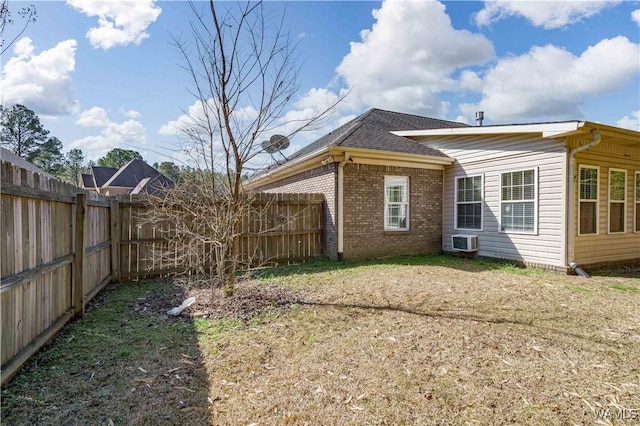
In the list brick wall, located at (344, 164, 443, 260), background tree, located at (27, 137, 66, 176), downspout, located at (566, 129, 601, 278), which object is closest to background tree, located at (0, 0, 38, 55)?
brick wall, located at (344, 164, 443, 260)

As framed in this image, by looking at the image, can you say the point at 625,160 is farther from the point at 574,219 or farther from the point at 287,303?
the point at 287,303

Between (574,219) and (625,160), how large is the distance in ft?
9.12

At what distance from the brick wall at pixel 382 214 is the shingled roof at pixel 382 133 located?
62 centimetres

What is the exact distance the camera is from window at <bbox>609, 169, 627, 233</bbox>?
8.21m

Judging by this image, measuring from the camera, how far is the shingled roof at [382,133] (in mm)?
9156

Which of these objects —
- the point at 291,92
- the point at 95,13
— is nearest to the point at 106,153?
the point at 95,13

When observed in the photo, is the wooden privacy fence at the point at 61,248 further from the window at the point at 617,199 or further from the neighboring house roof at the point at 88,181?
the neighboring house roof at the point at 88,181

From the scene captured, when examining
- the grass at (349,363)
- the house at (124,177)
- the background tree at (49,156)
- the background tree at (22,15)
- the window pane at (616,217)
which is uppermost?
the background tree at (49,156)

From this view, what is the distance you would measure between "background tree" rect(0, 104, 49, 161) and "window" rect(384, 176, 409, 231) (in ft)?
110

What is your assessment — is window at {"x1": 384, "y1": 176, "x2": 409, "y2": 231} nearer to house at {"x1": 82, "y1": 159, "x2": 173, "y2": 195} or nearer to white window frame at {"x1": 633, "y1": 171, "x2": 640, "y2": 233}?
white window frame at {"x1": 633, "y1": 171, "x2": 640, "y2": 233}

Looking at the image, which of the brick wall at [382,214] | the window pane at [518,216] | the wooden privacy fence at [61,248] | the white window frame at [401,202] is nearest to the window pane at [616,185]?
the window pane at [518,216]

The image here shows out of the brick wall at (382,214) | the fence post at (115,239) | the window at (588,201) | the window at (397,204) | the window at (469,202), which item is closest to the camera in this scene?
the fence post at (115,239)

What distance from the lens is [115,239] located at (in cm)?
658

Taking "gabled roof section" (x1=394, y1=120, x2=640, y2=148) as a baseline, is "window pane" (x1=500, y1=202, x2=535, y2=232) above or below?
below
